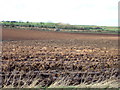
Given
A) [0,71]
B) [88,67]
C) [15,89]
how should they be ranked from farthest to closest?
1. [88,67]
2. [0,71]
3. [15,89]

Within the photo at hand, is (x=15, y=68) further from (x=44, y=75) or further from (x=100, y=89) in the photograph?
(x=100, y=89)

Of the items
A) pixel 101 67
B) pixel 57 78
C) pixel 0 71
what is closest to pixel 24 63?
pixel 0 71

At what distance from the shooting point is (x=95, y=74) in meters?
11.4

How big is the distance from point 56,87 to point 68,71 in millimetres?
3222

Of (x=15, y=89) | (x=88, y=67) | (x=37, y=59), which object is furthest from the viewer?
(x=37, y=59)

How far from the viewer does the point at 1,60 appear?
13539 millimetres

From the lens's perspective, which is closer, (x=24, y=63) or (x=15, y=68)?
(x=15, y=68)

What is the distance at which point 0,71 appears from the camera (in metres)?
10.8

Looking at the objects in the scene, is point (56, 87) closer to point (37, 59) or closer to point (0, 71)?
point (0, 71)

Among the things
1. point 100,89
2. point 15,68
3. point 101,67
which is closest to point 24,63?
point 15,68

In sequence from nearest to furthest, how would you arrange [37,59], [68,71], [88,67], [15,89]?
[15,89] → [68,71] → [88,67] → [37,59]

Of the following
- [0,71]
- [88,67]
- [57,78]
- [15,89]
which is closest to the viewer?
[15,89]

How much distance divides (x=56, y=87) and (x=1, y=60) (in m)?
6.11

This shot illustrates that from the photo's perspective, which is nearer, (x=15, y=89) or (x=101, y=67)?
(x=15, y=89)
